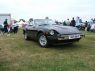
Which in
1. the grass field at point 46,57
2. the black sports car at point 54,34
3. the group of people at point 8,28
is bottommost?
the grass field at point 46,57

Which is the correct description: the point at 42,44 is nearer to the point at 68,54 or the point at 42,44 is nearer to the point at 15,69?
the point at 68,54

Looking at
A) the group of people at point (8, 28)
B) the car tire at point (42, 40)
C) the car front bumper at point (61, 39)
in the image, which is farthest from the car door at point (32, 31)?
the group of people at point (8, 28)

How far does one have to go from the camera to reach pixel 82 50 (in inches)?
417

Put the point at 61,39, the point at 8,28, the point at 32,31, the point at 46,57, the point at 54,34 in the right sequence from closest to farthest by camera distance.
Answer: the point at 46,57 < the point at 61,39 < the point at 54,34 < the point at 32,31 < the point at 8,28

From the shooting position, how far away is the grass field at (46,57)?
304 inches

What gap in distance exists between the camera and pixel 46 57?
925 cm

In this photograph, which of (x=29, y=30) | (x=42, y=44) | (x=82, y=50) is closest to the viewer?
(x=82, y=50)

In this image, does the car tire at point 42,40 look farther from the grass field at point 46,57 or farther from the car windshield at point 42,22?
the car windshield at point 42,22

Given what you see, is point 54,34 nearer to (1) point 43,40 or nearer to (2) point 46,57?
(1) point 43,40

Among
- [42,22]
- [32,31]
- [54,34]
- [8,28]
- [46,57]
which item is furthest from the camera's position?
[8,28]

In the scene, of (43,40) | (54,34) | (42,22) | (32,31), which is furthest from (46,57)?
(42,22)

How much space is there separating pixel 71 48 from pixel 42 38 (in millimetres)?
1505

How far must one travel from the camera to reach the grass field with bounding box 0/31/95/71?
7.72m

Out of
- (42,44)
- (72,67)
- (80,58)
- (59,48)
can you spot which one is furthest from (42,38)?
(72,67)
